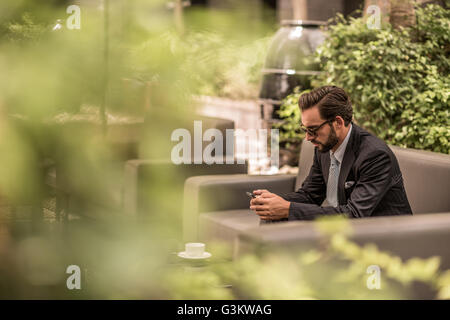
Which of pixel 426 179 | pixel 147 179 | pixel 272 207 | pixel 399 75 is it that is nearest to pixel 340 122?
pixel 272 207

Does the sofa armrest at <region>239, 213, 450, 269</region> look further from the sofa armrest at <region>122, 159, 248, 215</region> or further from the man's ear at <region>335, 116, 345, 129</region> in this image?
the sofa armrest at <region>122, 159, 248, 215</region>

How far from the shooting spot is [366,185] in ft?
8.43

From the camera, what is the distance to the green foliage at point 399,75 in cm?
448

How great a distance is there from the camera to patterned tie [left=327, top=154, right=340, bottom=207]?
112 inches

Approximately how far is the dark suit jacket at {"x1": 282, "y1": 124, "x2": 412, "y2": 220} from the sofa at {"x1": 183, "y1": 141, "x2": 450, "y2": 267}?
133 millimetres

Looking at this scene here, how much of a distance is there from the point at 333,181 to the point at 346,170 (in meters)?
0.20

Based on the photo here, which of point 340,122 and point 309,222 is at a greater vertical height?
point 340,122

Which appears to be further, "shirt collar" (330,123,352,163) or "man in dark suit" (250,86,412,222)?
"shirt collar" (330,123,352,163)

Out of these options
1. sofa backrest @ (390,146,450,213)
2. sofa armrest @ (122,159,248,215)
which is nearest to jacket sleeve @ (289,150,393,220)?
sofa backrest @ (390,146,450,213)

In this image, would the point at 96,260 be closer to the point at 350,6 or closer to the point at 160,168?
the point at 160,168

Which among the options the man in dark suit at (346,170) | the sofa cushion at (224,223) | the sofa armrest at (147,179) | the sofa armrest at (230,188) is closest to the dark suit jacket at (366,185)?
the man in dark suit at (346,170)

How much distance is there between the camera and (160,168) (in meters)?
0.74

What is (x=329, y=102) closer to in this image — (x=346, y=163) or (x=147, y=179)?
(x=346, y=163)
